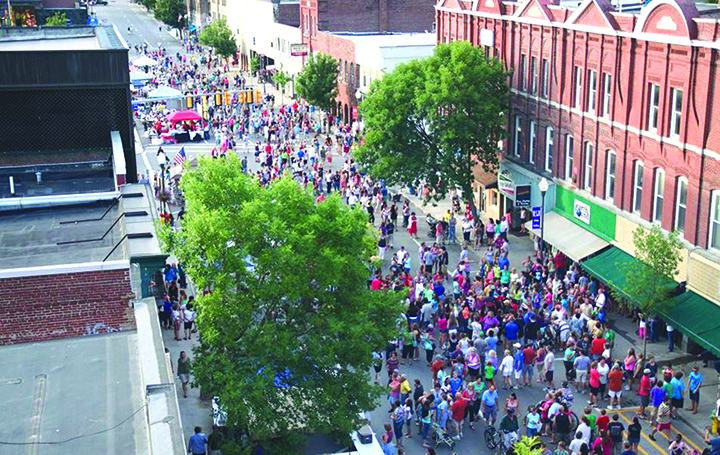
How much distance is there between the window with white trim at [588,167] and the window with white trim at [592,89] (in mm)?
1409

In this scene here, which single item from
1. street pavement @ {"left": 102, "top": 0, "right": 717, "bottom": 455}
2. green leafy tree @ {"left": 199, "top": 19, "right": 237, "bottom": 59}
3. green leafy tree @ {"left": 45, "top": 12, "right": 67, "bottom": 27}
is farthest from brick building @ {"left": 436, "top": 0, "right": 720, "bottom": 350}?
green leafy tree @ {"left": 199, "top": 19, "right": 237, "bottom": 59}

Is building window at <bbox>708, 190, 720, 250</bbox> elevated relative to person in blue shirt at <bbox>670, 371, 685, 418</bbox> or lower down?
elevated

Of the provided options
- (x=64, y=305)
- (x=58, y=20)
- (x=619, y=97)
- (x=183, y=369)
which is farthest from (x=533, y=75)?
(x=58, y=20)

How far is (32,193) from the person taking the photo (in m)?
26.2

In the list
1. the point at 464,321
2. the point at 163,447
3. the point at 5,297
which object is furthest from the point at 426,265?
the point at 163,447

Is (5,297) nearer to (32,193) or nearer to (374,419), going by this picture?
(32,193)

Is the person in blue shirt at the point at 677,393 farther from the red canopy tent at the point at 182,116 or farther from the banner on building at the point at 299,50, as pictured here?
the banner on building at the point at 299,50

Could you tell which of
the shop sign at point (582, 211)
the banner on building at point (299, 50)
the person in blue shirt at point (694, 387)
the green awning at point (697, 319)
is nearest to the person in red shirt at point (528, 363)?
the person in blue shirt at point (694, 387)

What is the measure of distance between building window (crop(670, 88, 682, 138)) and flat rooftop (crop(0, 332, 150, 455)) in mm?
19759

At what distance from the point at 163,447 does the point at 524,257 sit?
27832 mm

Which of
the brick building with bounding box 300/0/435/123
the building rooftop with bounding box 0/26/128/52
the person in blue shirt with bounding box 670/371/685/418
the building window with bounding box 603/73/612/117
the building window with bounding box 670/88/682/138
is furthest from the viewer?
the brick building with bounding box 300/0/435/123

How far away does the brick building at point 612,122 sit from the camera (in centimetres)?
2953

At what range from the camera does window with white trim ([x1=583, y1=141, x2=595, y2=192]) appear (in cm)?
3725

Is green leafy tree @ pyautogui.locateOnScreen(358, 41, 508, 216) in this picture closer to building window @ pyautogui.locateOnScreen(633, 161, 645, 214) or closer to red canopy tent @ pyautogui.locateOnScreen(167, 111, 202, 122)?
building window @ pyautogui.locateOnScreen(633, 161, 645, 214)
